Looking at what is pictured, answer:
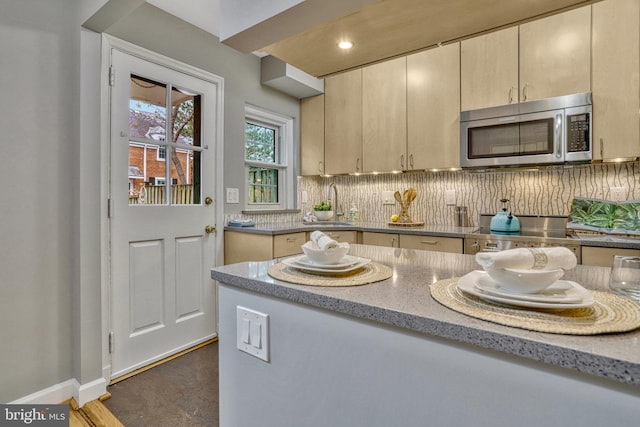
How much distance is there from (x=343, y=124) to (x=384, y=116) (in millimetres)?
438

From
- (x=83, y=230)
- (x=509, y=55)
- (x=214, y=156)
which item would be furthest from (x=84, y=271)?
(x=509, y=55)

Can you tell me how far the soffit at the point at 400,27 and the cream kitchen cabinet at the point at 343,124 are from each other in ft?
6.34

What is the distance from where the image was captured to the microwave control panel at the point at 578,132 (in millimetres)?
2195

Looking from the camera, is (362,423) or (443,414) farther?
(362,423)

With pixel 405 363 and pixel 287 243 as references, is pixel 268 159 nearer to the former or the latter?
pixel 287 243

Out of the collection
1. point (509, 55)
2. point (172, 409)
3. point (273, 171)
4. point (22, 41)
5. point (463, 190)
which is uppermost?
point (509, 55)

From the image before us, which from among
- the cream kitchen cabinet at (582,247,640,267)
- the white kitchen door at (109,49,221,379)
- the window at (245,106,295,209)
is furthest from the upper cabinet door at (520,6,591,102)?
the white kitchen door at (109,49,221,379)

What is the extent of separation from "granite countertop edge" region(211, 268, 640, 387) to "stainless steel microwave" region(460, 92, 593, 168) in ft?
7.45

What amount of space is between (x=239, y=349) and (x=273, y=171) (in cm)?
267

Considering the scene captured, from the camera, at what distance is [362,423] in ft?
2.32

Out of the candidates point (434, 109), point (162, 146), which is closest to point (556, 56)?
point (434, 109)

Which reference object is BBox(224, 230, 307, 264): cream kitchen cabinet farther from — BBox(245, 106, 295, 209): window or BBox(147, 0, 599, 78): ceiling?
BBox(147, 0, 599, 78): ceiling

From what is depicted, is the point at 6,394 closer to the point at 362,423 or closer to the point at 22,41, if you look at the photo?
the point at 22,41

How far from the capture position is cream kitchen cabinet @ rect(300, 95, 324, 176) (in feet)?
11.5
